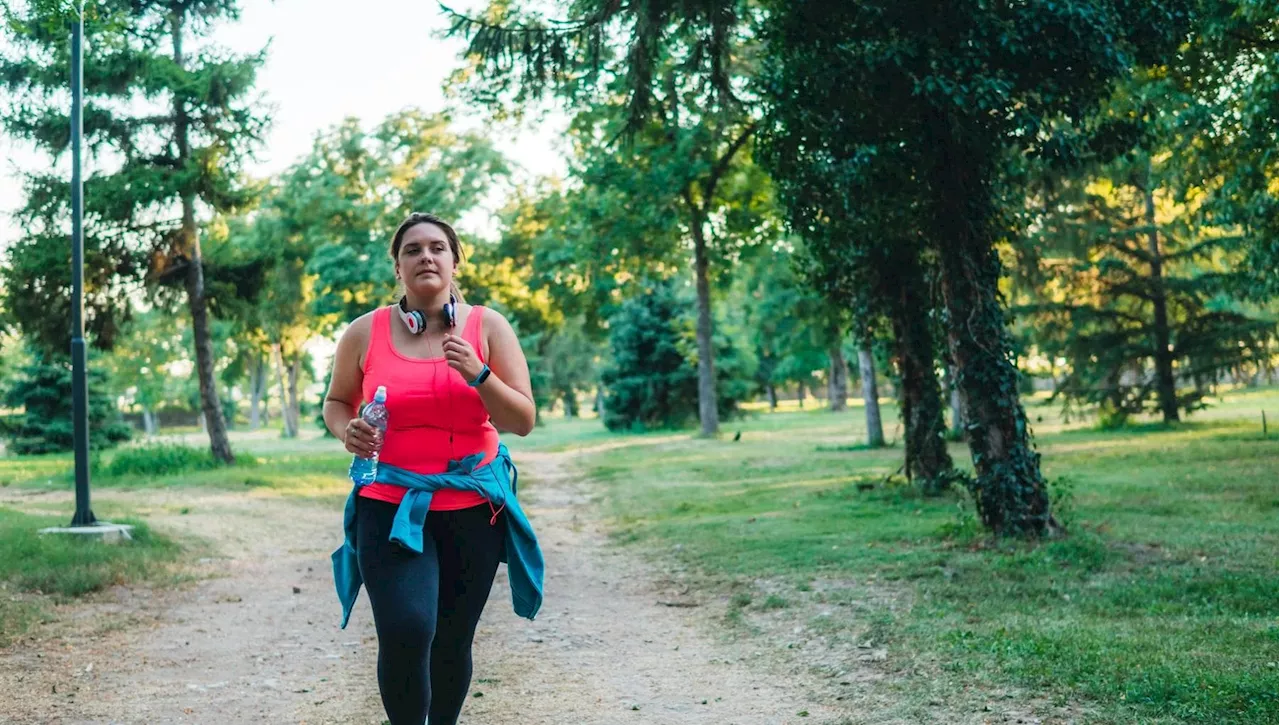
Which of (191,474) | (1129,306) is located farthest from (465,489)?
(1129,306)

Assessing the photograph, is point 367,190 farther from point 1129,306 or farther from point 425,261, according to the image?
point 425,261

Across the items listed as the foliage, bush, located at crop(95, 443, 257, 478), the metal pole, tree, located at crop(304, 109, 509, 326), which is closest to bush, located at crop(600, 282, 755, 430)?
tree, located at crop(304, 109, 509, 326)

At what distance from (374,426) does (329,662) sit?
12.7ft

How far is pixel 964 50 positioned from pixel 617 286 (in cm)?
2917

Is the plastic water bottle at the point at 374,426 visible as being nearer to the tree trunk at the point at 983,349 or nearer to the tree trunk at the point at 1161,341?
the tree trunk at the point at 983,349

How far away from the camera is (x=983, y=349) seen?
10258 millimetres

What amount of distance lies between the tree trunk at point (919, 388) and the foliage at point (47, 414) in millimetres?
24808

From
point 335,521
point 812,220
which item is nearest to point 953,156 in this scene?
point 812,220

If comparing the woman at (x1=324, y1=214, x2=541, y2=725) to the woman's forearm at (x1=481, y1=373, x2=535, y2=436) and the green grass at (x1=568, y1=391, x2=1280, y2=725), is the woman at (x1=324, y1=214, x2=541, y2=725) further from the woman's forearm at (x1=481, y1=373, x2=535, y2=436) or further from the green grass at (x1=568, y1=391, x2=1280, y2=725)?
the green grass at (x1=568, y1=391, x2=1280, y2=725)

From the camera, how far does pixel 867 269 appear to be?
14438mm

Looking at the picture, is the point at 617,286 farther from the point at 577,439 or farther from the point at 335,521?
the point at 335,521

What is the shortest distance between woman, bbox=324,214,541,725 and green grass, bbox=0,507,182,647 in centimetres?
521

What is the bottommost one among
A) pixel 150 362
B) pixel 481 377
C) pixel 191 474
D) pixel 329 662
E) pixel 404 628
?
pixel 329 662

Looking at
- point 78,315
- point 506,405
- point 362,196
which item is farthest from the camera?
point 362,196
